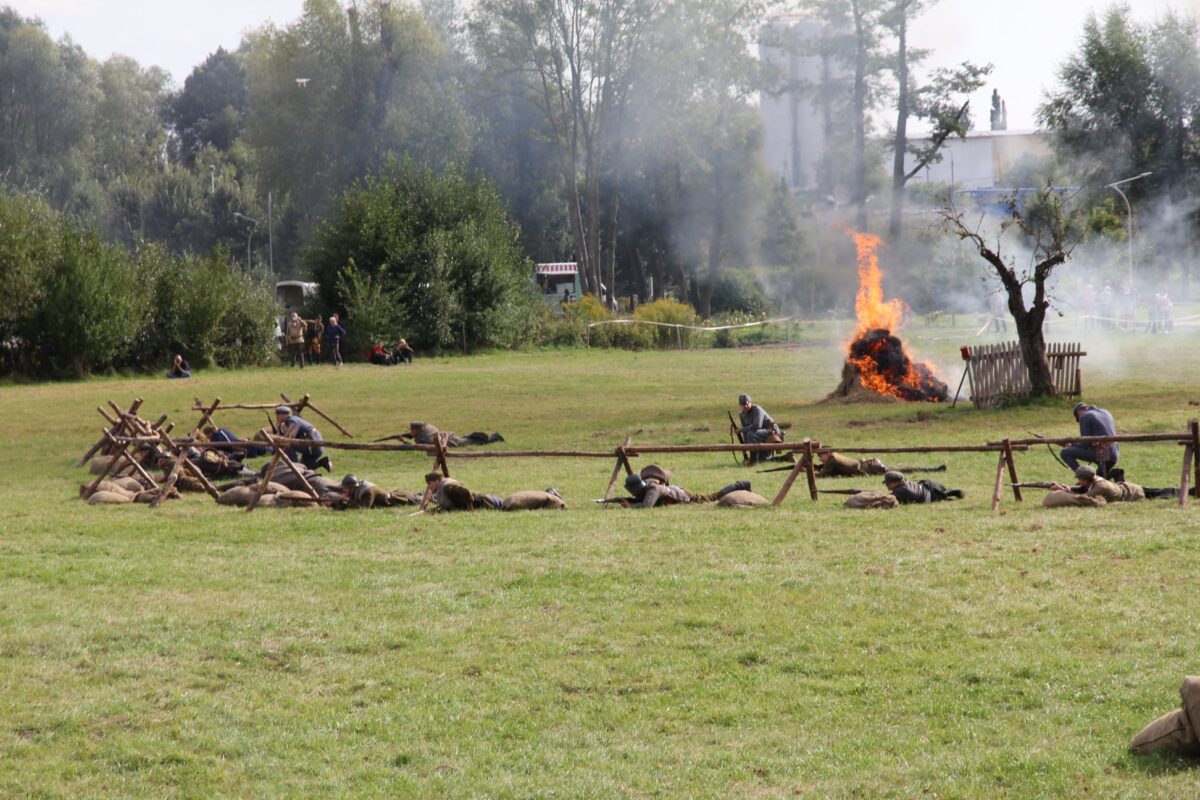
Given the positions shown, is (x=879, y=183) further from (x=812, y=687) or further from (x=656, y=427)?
(x=812, y=687)

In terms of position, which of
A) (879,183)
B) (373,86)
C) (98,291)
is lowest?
(98,291)

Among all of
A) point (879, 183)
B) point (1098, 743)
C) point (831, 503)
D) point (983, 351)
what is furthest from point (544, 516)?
point (879, 183)

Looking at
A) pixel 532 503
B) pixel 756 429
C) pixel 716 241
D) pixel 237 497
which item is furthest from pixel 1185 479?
pixel 716 241

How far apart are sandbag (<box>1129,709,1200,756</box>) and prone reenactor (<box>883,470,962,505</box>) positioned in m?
8.14

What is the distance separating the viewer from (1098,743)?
272 inches

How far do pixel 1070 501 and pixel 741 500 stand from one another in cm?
335

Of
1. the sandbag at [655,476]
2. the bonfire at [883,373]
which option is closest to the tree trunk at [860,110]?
the bonfire at [883,373]

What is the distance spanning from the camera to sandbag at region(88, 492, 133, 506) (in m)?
16.9

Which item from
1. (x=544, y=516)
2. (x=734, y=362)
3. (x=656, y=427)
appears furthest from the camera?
(x=734, y=362)

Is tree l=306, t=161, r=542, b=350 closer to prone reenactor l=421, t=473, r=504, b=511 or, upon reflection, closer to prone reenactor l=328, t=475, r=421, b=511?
prone reenactor l=328, t=475, r=421, b=511

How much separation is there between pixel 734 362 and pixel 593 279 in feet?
77.1

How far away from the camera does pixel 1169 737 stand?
649cm

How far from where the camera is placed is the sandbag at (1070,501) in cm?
1396

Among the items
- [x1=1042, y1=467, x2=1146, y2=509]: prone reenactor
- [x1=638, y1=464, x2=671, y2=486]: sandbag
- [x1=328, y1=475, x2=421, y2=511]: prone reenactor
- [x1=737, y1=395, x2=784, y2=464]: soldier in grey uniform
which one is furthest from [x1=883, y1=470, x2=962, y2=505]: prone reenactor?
[x1=328, y1=475, x2=421, y2=511]: prone reenactor
